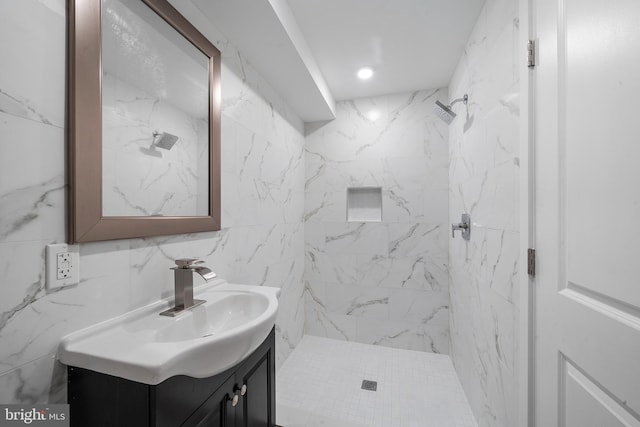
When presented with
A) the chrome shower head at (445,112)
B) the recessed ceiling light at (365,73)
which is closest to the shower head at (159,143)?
the recessed ceiling light at (365,73)

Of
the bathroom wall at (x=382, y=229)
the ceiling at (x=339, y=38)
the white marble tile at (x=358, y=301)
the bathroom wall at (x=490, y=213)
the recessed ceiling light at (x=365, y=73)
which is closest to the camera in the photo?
the bathroom wall at (x=490, y=213)

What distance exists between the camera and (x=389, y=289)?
248 centimetres

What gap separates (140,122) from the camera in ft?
3.22

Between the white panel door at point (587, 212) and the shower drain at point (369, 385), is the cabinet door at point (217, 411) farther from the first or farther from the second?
the shower drain at point (369, 385)

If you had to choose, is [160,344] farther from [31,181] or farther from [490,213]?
[490,213]

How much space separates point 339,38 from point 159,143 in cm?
138

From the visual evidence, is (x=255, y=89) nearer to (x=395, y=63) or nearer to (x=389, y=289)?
(x=395, y=63)

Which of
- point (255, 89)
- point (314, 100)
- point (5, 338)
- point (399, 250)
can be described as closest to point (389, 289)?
point (399, 250)

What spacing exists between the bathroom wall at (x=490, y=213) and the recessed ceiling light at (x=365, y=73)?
0.68 meters

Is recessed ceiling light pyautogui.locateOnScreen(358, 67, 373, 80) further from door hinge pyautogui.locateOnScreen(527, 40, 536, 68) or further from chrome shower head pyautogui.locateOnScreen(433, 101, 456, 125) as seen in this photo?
door hinge pyautogui.locateOnScreen(527, 40, 536, 68)

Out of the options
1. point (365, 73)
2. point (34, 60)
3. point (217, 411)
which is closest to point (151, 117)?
point (34, 60)

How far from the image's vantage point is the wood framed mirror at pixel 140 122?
76 cm

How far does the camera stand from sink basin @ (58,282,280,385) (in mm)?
636

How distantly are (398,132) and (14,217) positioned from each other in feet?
8.28
